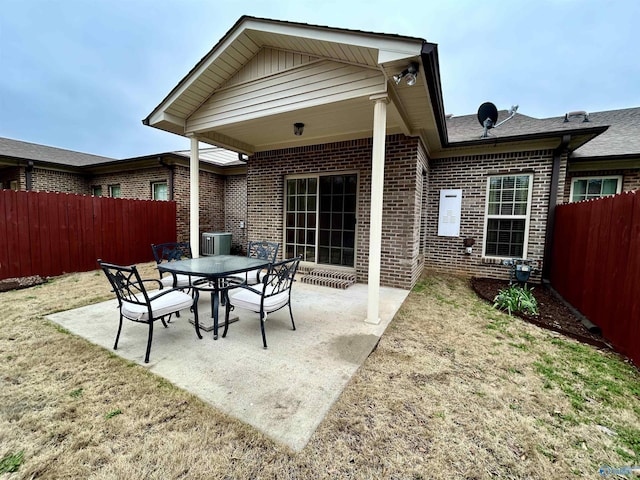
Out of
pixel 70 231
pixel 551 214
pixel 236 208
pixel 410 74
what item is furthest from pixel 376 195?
pixel 236 208

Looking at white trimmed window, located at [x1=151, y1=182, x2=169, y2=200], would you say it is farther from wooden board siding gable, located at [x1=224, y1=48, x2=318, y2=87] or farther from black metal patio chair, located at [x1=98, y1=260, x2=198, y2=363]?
black metal patio chair, located at [x1=98, y1=260, x2=198, y2=363]

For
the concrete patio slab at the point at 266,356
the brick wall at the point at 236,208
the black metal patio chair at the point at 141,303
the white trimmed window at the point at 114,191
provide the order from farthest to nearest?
the white trimmed window at the point at 114,191 → the brick wall at the point at 236,208 → the black metal patio chair at the point at 141,303 → the concrete patio slab at the point at 266,356

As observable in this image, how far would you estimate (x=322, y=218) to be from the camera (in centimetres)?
612

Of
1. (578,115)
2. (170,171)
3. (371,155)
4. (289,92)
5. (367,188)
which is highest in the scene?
(578,115)

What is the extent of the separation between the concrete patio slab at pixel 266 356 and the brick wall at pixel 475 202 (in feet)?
10.7

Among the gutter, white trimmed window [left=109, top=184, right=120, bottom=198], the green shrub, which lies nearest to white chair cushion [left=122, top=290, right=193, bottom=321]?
the gutter

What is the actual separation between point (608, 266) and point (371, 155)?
3943 mm

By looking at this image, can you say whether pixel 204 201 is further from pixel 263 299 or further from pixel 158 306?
pixel 263 299

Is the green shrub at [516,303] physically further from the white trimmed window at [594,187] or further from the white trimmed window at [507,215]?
the white trimmed window at [594,187]

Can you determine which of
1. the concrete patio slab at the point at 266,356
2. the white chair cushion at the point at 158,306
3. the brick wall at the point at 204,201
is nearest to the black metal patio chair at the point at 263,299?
the concrete patio slab at the point at 266,356

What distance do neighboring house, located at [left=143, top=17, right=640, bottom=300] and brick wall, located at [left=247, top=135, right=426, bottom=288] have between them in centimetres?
2

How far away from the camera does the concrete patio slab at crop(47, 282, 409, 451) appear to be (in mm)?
1896

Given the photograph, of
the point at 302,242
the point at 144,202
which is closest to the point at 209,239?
the point at 144,202

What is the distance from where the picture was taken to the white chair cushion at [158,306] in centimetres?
256
